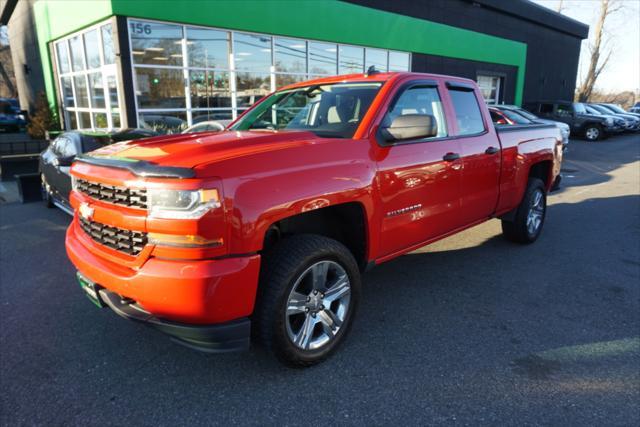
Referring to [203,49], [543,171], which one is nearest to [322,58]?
[203,49]

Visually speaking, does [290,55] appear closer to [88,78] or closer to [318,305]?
[88,78]

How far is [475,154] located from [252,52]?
35.7 feet

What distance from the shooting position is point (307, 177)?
9.16ft

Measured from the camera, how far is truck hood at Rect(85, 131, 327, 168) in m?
2.59

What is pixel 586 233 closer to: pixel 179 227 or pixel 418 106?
pixel 418 106

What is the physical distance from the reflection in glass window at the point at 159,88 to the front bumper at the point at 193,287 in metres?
10.2

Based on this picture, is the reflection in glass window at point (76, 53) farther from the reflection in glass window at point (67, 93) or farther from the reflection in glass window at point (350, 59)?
the reflection in glass window at point (350, 59)

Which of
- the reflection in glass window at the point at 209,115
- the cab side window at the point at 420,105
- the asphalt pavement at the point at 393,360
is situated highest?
the cab side window at the point at 420,105

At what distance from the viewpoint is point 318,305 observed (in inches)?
119

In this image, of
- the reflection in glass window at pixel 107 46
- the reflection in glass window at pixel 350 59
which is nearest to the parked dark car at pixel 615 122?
the reflection in glass window at pixel 350 59

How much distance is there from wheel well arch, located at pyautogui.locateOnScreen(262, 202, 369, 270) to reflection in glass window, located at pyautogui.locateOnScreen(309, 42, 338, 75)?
12875 millimetres

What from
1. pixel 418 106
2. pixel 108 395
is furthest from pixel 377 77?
pixel 108 395

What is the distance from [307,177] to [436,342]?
162 centimetres

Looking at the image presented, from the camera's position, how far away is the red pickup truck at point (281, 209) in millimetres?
2393
